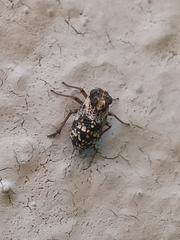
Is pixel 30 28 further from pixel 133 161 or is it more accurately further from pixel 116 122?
pixel 133 161

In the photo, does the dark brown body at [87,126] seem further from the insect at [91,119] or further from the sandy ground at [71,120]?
the sandy ground at [71,120]

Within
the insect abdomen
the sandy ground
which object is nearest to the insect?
the insect abdomen

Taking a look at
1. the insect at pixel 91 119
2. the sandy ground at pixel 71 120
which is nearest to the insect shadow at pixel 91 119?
the insect at pixel 91 119

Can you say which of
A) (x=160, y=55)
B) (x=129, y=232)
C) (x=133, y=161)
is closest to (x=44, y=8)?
(x=160, y=55)

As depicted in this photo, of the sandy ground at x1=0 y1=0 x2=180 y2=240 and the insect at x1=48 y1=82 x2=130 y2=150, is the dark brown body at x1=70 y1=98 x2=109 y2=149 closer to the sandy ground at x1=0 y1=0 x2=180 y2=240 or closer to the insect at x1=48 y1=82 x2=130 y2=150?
the insect at x1=48 y1=82 x2=130 y2=150

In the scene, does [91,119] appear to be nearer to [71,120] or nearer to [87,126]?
[87,126]

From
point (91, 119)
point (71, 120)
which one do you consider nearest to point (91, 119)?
point (91, 119)
